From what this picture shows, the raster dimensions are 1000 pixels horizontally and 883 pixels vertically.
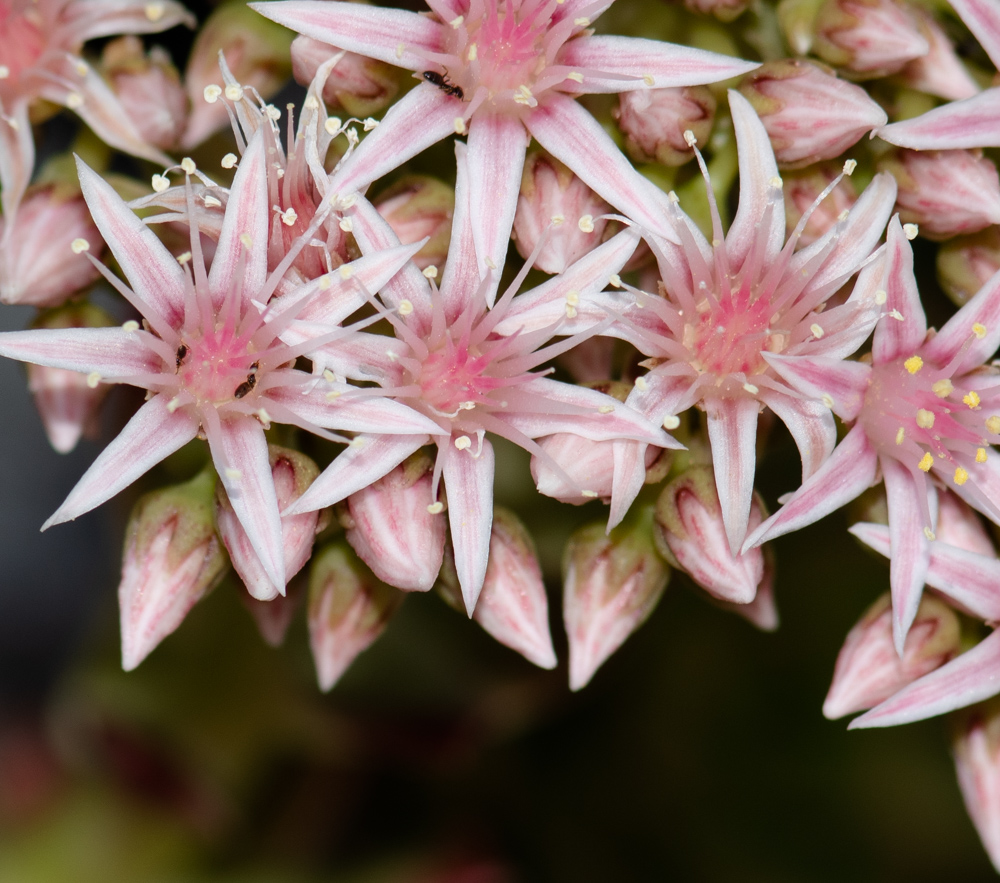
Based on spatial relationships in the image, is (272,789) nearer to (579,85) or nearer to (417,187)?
(417,187)

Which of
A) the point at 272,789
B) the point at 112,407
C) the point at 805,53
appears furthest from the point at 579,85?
the point at 272,789

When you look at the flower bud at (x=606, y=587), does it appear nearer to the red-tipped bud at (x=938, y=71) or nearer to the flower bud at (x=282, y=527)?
the flower bud at (x=282, y=527)

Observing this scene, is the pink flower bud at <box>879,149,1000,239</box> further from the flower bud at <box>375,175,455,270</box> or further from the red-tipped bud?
the flower bud at <box>375,175,455,270</box>

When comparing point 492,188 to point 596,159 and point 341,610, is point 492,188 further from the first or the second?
point 341,610

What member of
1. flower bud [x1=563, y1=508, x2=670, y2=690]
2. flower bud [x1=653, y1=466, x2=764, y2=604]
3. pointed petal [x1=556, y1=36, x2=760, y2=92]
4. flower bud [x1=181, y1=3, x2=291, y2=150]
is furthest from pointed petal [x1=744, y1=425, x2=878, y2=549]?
→ flower bud [x1=181, y1=3, x2=291, y2=150]

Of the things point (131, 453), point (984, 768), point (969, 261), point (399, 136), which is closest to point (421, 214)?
point (399, 136)

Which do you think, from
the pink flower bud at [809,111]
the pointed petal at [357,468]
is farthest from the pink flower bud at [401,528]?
the pink flower bud at [809,111]
